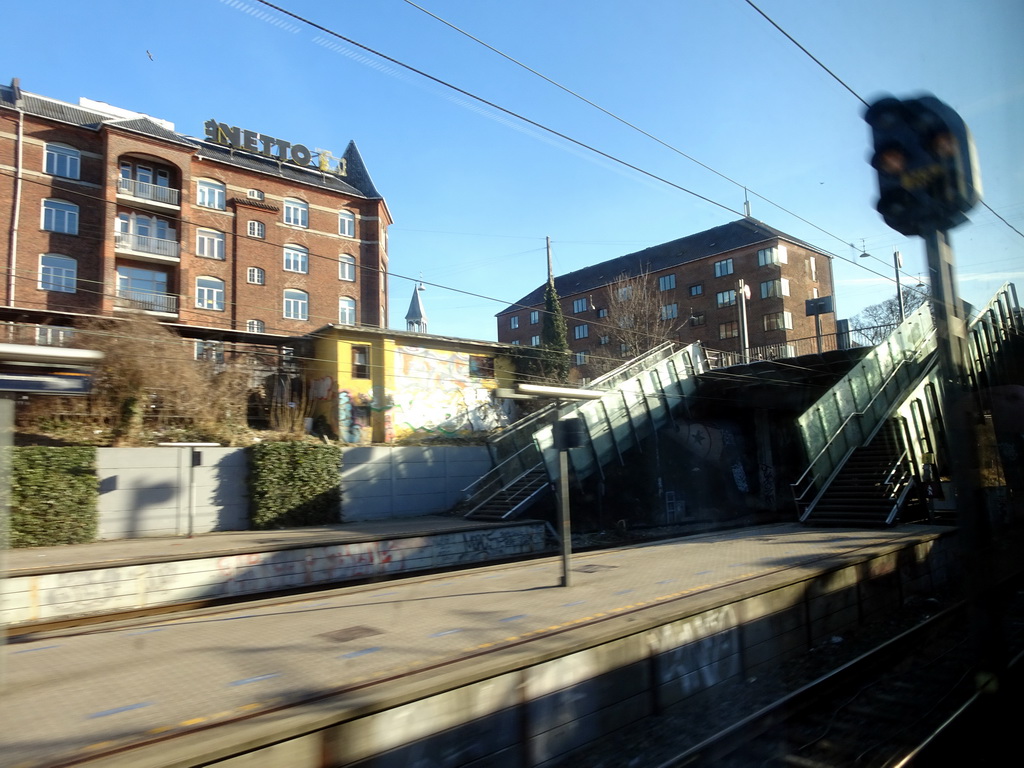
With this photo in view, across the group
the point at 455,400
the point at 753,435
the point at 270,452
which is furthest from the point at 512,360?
the point at 270,452

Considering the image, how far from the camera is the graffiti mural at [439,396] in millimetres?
27609

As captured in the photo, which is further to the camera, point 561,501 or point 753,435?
point 753,435

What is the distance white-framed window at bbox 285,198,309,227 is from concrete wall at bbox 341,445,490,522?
87.3 feet

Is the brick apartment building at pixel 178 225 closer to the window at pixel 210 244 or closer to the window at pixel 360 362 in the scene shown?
the window at pixel 210 244

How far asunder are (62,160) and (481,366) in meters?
26.1

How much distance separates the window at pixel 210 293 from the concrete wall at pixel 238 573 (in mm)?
29170

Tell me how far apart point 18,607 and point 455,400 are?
1989 cm

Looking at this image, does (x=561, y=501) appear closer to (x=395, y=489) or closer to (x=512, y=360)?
(x=395, y=489)

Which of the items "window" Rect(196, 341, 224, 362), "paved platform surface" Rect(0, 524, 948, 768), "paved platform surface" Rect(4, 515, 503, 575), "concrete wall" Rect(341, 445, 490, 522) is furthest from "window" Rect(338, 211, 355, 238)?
"paved platform surface" Rect(0, 524, 948, 768)

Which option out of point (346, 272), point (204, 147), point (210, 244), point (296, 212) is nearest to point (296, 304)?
point (346, 272)

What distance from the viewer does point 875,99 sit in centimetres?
479

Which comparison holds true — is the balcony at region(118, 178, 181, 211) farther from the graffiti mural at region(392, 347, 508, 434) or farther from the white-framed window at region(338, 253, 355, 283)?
the graffiti mural at region(392, 347, 508, 434)

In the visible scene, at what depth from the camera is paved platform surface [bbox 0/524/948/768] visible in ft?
14.7

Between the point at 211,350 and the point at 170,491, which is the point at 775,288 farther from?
the point at 170,491
